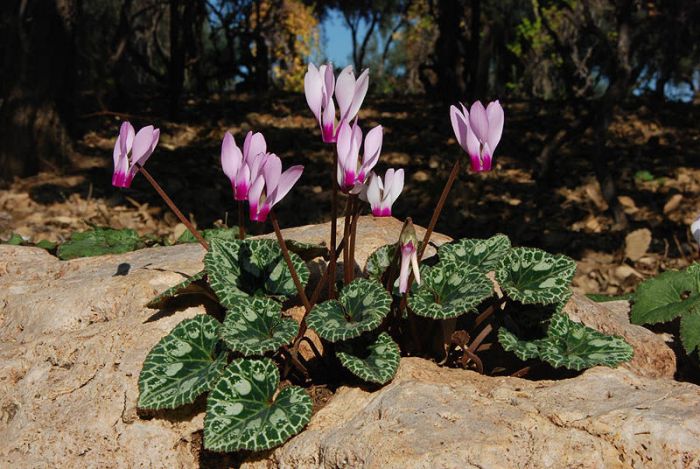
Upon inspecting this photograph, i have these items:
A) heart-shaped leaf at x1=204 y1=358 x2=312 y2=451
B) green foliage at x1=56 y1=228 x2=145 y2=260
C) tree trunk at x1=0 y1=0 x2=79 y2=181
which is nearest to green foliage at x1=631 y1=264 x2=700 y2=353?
heart-shaped leaf at x1=204 y1=358 x2=312 y2=451

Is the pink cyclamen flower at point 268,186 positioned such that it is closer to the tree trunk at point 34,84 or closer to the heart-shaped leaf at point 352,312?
the heart-shaped leaf at point 352,312

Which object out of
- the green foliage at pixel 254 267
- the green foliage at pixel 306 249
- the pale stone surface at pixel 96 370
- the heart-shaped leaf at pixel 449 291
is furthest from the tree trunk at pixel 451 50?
the heart-shaped leaf at pixel 449 291

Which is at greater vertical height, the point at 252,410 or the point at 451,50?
the point at 451,50

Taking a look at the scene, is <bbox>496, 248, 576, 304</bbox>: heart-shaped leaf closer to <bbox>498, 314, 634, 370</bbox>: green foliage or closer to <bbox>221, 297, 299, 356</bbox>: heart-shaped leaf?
<bbox>498, 314, 634, 370</bbox>: green foliage

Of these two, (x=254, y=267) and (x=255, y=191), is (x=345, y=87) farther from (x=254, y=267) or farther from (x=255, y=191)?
(x=254, y=267)

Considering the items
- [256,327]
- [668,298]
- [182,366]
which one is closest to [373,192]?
[256,327]

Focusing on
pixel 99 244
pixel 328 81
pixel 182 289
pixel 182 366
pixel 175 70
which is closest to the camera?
pixel 328 81
